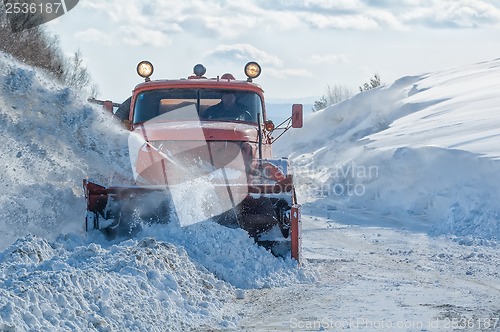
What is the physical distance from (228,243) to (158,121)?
2.60 m

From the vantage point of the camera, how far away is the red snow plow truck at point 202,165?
833 cm

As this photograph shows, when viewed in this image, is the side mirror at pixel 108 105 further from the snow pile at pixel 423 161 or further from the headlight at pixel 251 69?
the snow pile at pixel 423 161

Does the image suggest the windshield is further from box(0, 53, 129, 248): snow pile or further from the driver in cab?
box(0, 53, 129, 248): snow pile

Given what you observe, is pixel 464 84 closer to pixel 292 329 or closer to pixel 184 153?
pixel 184 153

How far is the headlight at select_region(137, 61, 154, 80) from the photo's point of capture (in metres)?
10.9


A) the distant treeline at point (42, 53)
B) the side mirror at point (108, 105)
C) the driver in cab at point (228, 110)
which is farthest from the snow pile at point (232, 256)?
the distant treeline at point (42, 53)

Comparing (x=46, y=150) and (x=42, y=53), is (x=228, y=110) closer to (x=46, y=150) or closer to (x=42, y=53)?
(x=46, y=150)

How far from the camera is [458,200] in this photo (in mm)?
14398

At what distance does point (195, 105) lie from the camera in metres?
10.2

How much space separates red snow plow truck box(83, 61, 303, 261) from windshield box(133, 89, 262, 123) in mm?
12

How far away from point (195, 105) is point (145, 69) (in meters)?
1.03

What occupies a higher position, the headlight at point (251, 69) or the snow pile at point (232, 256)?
the headlight at point (251, 69)

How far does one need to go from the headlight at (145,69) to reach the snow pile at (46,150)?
2.27 ft

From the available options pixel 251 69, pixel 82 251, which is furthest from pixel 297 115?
pixel 82 251
